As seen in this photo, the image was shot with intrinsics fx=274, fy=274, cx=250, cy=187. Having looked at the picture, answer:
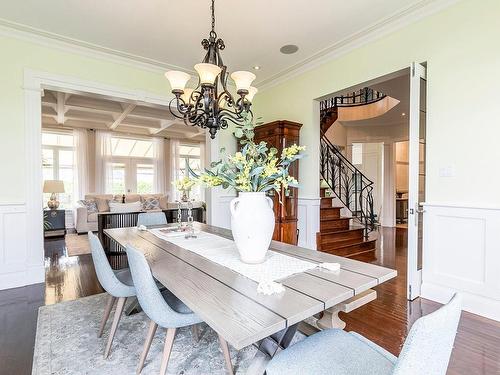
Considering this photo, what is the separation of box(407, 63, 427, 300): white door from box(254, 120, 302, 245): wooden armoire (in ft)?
5.38

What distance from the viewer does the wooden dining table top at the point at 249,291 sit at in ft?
3.02

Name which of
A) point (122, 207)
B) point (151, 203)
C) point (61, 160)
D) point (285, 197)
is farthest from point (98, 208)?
point (285, 197)

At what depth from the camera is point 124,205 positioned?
6.60 m

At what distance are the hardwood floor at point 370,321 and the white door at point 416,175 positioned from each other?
11.9 inches

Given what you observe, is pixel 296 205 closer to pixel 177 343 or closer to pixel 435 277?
pixel 435 277

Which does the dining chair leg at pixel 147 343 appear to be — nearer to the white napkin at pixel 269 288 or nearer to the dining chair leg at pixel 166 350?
the dining chair leg at pixel 166 350

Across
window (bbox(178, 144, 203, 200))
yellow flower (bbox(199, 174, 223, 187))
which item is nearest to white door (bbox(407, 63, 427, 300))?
yellow flower (bbox(199, 174, 223, 187))

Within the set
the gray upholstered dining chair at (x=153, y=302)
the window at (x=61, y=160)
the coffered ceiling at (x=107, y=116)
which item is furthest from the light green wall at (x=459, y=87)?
the window at (x=61, y=160)

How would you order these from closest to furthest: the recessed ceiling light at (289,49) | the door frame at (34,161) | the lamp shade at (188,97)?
1. the lamp shade at (188,97)
2. the door frame at (34,161)
3. the recessed ceiling light at (289,49)

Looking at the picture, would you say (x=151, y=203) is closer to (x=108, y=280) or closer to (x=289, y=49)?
(x=289, y=49)

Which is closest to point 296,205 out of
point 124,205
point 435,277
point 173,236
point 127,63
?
point 435,277

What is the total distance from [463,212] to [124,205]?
6447mm

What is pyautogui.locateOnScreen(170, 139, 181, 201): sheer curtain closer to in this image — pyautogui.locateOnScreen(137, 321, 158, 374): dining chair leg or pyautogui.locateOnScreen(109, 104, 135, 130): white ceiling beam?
pyautogui.locateOnScreen(109, 104, 135, 130): white ceiling beam

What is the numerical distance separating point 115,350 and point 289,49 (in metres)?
3.74
